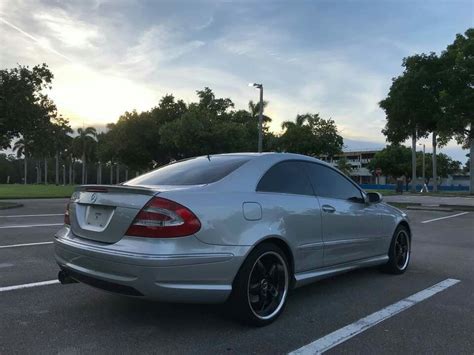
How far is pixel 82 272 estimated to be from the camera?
4266mm

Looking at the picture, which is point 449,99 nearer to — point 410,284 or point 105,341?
point 410,284

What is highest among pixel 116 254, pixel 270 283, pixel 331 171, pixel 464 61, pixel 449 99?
pixel 464 61

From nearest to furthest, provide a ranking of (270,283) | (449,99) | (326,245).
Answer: (270,283), (326,245), (449,99)

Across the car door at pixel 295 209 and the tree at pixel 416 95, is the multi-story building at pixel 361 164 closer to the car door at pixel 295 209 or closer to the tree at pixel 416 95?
the tree at pixel 416 95

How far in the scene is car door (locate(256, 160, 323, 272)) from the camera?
15.1 feet

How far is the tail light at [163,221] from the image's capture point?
3.92m

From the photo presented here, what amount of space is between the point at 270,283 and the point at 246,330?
1.70 ft

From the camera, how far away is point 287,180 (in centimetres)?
503

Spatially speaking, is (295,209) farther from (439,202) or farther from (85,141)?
(85,141)

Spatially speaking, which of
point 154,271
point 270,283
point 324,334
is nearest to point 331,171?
point 270,283

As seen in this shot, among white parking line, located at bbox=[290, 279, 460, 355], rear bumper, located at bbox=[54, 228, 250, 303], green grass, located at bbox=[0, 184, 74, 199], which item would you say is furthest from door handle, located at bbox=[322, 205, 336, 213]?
green grass, located at bbox=[0, 184, 74, 199]

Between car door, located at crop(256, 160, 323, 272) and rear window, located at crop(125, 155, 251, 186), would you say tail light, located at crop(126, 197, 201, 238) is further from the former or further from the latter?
car door, located at crop(256, 160, 323, 272)

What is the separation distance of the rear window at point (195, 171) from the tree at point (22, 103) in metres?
18.7

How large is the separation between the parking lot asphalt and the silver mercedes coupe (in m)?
0.33
